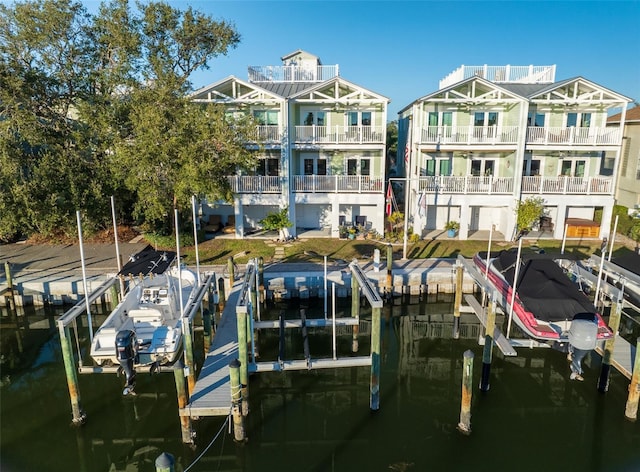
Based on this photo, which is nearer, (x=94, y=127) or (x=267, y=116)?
(x=94, y=127)

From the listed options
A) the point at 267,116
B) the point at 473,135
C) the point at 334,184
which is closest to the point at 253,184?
the point at 267,116

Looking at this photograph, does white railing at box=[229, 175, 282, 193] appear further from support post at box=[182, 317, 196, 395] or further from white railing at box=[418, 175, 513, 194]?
support post at box=[182, 317, 196, 395]

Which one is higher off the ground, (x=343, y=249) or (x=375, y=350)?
(x=343, y=249)

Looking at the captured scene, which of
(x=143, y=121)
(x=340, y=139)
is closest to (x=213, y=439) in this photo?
(x=143, y=121)

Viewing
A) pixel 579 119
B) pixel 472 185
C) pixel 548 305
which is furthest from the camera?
pixel 579 119

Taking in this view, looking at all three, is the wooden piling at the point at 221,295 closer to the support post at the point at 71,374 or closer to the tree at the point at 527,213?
the support post at the point at 71,374

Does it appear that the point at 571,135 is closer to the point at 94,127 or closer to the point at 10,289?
the point at 94,127
